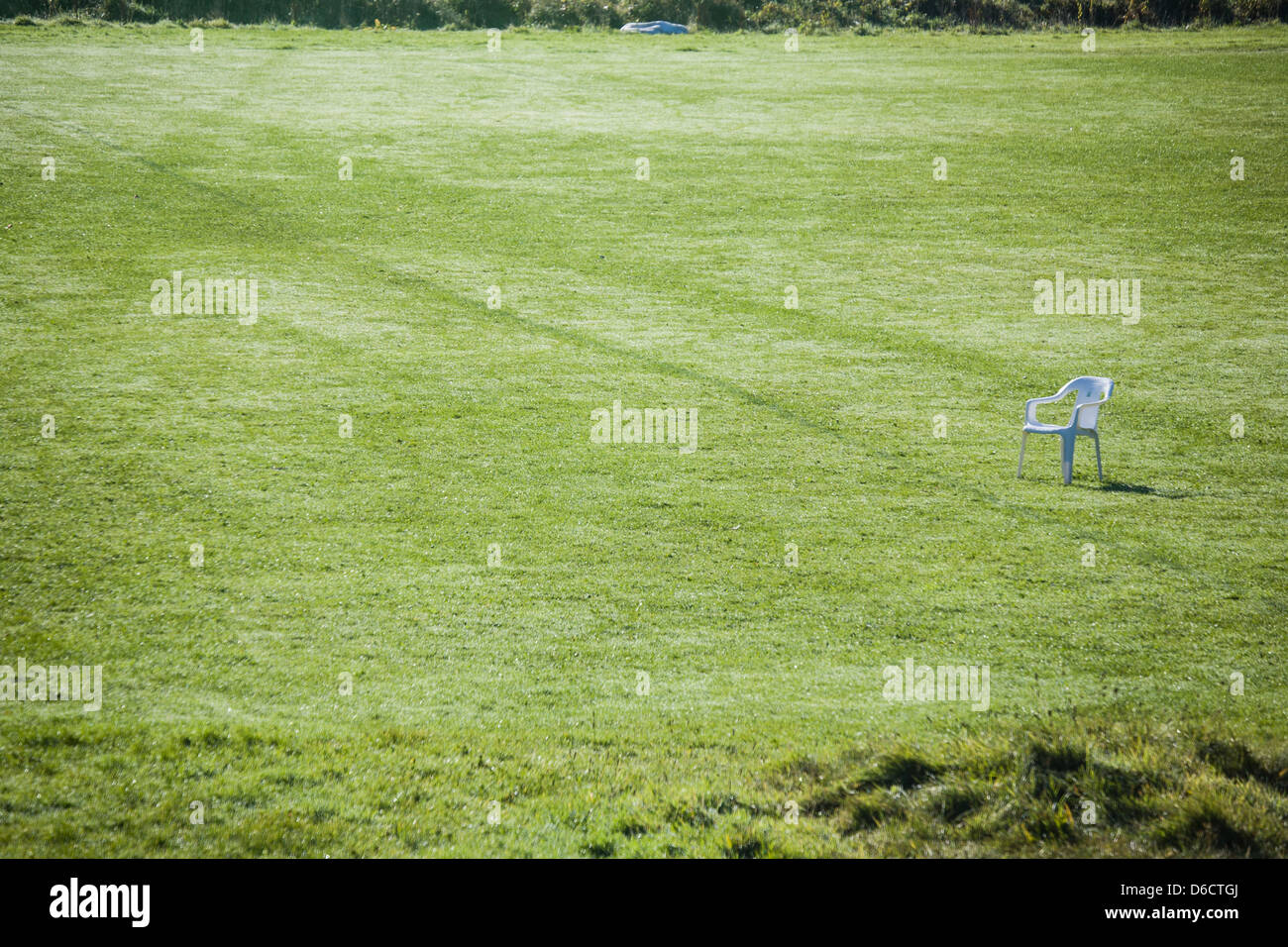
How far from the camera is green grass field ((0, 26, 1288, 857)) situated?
641 cm

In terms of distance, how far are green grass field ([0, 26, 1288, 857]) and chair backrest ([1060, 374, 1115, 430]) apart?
0.71 metres

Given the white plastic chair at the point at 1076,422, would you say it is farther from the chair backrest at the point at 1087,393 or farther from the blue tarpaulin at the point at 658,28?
the blue tarpaulin at the point at 658,28

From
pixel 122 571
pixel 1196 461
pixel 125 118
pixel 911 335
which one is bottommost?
pixel 122 571

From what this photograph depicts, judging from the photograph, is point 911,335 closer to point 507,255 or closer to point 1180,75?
point 507,255

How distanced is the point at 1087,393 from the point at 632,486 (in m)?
5.58

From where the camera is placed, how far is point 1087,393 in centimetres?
1231

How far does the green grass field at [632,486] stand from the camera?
641 centimetres

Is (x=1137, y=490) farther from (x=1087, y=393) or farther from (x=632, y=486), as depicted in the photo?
(x=632, y=486)

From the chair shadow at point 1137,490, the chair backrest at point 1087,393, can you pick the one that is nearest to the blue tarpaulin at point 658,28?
the chair backrest at point 1087,393

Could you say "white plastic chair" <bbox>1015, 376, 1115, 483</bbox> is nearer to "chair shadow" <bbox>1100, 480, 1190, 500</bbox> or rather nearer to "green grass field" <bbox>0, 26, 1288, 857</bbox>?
"chair shadow" <bbox>1100, 480, 1190, 500</bbox>

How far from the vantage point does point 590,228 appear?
71.9 feet

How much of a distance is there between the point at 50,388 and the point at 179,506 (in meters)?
4.53

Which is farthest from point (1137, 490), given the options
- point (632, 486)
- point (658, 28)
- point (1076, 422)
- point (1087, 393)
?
point (658, 28)

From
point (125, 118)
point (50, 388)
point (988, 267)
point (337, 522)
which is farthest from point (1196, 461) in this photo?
point (125, 118)
